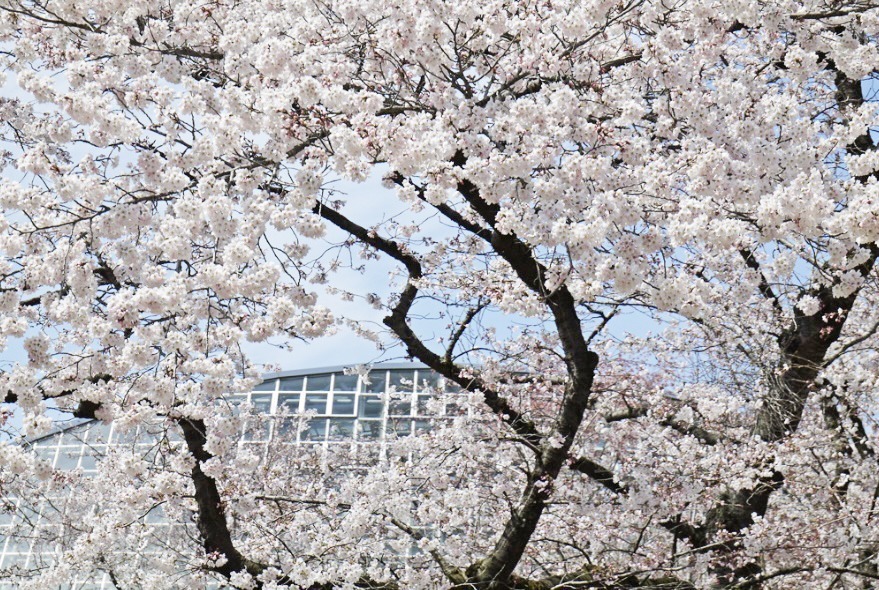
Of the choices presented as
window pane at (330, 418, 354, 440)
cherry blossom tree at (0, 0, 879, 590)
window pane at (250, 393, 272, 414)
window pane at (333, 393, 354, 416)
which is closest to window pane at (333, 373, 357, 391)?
window pane at (333, 393, 354, 416)

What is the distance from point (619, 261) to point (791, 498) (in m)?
5.76

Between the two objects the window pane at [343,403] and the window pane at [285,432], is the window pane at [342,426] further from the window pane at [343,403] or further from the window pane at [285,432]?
the window pane at [285,432]

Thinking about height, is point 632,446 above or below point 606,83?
below

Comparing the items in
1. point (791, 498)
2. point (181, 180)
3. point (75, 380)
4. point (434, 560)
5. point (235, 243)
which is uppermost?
point (181, 180)

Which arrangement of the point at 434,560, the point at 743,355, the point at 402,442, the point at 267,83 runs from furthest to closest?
the point at 743,355, the point at 402,442, the point at 434,560, the point at 267,83

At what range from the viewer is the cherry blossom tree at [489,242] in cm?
486

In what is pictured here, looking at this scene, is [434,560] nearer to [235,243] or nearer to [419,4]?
[235,243]

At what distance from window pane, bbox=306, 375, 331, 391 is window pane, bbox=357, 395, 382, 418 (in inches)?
38.0

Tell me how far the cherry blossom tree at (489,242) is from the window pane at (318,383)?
41.0 feet

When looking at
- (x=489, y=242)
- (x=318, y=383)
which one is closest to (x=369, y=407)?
(x=318, y=383)

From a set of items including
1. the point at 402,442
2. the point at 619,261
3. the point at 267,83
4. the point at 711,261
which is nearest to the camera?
the point at 619,261

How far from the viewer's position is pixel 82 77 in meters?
5.64

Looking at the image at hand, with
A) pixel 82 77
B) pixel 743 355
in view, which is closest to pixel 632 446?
pixel 743 355

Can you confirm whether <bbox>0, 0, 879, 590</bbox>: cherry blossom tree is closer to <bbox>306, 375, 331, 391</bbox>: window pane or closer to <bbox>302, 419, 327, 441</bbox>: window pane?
<bbox>302, 419, 327, 441</bbox>: window pane
